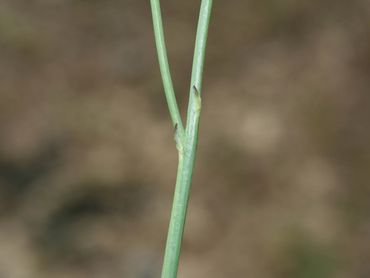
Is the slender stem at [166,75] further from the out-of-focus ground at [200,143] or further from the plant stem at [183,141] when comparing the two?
the out-of-focus ground at [200,143]

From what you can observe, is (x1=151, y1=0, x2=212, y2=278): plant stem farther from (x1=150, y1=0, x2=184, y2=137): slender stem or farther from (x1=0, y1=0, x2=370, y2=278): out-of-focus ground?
(x1=0, y1=0, x2=370, y2=278): out-of-focus ground

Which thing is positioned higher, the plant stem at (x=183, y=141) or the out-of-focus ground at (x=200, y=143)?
the out-of-focus ground at (x=200, y=143)

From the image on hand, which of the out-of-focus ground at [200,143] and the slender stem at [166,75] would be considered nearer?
the slender stem at [166,75]

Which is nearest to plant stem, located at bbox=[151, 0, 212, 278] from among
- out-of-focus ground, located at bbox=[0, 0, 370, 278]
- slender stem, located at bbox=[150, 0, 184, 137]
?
slender stem, located at bbox=[150, 0, 184, 137]

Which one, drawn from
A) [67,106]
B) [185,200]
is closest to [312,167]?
[67,106]

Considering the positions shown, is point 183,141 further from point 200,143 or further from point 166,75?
point 200,143

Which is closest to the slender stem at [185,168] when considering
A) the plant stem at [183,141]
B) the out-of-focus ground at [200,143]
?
the plant stem at [183,141]

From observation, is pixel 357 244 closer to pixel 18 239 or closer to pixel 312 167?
pixel 312 167

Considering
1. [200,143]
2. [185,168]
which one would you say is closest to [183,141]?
[185,168]
